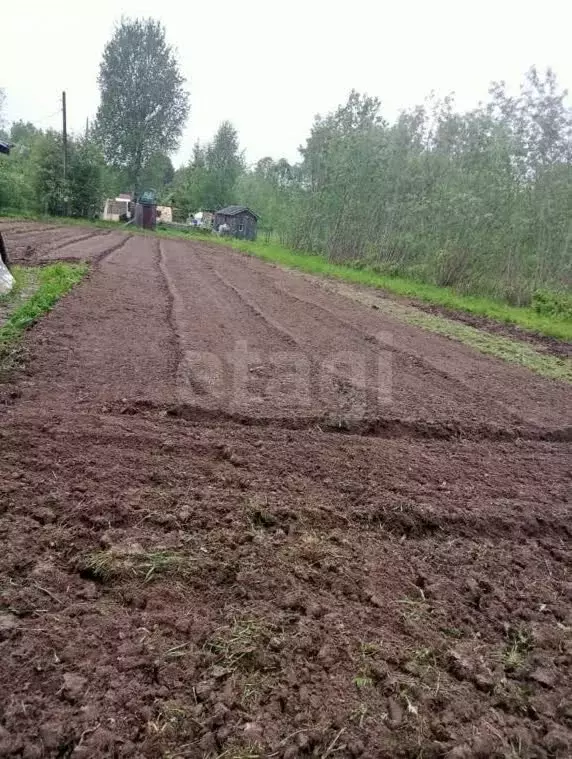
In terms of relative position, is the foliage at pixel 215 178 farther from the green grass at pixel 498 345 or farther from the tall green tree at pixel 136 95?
the green grass at pixel 498 345

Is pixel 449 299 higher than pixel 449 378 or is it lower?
higher

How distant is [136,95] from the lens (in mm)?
43406

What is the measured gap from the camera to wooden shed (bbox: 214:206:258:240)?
40.2m

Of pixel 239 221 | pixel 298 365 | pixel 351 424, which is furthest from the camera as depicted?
pixel 239 221

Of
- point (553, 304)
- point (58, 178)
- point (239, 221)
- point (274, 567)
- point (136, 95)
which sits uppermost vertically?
point (136, 95)

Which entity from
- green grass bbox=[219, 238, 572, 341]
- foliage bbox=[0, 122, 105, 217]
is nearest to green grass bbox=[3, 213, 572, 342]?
green grass bbox=[219, 238, 572, 341]

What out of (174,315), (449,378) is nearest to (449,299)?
(449,378)

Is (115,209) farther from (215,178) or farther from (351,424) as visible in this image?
(351,424)

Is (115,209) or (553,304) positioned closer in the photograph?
(553,304)

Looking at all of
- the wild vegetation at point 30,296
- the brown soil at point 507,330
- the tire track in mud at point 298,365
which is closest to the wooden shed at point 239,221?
the brown soil at point 507,330

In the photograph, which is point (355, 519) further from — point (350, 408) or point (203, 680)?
point (350, 408)

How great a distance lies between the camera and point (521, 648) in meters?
2.19

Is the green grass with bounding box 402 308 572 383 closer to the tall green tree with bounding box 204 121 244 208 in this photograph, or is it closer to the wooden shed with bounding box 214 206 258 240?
the wooden shed with bounding box 214 206 258 240

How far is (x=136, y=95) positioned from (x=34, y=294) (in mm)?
42956
